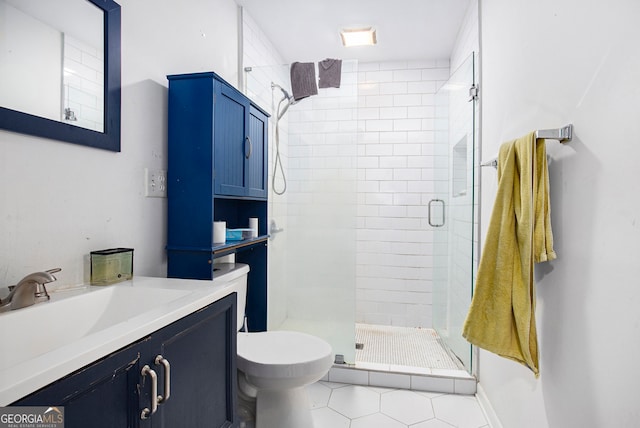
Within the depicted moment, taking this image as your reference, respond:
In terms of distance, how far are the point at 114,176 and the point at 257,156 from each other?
0.90 meters

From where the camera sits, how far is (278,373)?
1510mm

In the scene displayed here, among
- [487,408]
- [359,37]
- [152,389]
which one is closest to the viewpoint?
[152,389]

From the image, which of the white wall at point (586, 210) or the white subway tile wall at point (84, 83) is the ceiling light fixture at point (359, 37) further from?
the white subway tile wall at point (84, 83)

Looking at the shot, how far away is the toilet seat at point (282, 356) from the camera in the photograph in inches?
59.7

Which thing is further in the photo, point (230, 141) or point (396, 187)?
point (396, 187)

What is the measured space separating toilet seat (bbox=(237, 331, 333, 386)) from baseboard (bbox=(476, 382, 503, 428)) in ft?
3.08

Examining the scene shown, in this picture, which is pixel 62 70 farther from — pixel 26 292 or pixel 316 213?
pixel 316 213

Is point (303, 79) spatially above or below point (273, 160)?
above

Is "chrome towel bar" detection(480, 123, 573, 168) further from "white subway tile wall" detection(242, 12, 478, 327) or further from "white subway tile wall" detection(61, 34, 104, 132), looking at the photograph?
"white subway tile wall" detection(242, 12, 478, 327)

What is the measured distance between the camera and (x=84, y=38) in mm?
1199

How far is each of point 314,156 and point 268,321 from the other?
1.23m

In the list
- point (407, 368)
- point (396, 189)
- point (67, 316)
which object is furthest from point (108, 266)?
point (396, 189)

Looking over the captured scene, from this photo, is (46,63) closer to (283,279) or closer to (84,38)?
(84,38)

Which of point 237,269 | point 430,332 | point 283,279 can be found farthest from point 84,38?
point 430,332
